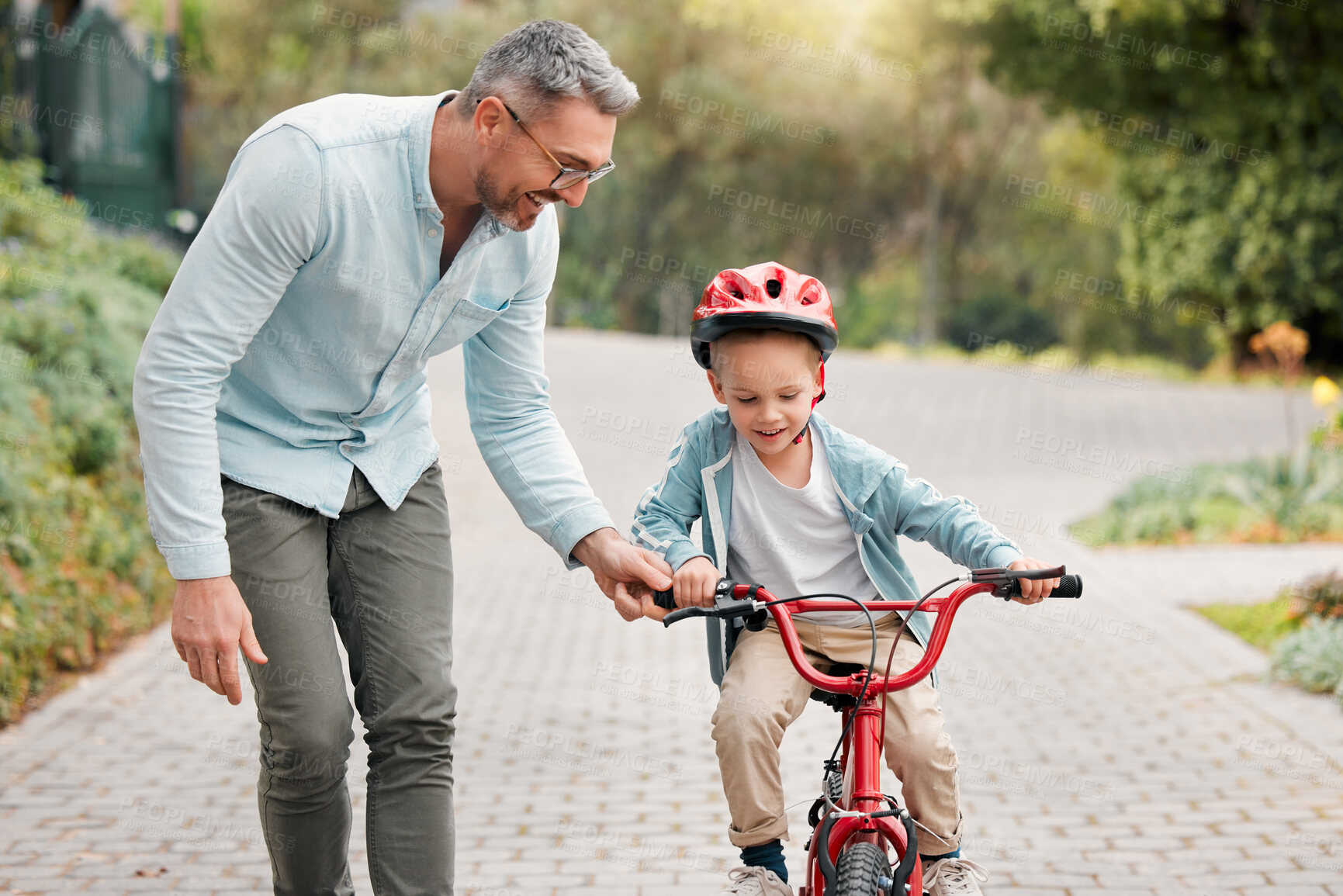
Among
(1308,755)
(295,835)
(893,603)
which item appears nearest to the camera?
(893,603)

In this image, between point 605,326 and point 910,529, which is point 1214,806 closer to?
point 910,529

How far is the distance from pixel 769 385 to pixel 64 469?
5332 mm

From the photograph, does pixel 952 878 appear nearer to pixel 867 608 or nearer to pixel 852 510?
pixel 867 608

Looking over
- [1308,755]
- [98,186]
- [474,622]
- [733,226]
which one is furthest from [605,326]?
[1308,755]

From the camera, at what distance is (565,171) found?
102 inches

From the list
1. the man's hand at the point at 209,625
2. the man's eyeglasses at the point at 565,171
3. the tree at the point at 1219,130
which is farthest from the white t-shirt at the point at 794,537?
the tree at the point at 1219,130

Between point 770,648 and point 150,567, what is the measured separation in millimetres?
5248

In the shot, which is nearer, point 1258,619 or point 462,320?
point 462,320

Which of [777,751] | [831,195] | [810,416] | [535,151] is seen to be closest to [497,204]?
[535,151]

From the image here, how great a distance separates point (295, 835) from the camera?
2848mm

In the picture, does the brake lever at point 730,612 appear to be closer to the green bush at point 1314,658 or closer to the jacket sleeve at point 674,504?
the jacket sleeve at point 674,504

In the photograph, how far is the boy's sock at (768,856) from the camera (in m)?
2.77

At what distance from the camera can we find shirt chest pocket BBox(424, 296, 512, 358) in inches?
112

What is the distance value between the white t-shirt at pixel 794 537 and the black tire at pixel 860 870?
563mm
